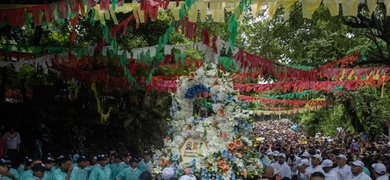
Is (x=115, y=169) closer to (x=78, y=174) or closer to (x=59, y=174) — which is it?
(x=78, y=174)

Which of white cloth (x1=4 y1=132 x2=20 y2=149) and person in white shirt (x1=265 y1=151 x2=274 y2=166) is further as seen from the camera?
white cloth (x1=4 y1=132 x2=20 y2=149)

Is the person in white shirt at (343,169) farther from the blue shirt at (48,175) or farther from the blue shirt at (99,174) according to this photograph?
the blue shirt at (48,175)

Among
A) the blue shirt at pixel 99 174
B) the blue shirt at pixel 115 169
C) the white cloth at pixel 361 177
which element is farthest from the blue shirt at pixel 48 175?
the white cloth at pixel 361 177

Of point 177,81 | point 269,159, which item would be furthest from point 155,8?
point 177,81

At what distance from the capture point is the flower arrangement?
365 inches

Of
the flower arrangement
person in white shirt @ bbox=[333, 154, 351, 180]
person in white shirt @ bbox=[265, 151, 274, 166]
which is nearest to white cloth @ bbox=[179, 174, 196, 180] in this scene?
the flower arrangement

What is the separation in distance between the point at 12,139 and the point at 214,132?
7838mm

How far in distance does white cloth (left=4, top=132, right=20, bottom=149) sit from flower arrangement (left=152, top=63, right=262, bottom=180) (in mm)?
6436

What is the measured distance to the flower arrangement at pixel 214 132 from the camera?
927 centimetres

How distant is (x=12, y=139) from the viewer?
14.8 metres

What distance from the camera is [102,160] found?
1163 cm

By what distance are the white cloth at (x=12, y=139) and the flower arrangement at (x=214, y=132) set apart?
6436mm

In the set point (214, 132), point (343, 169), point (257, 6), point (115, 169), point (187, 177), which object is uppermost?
point (257, 6)

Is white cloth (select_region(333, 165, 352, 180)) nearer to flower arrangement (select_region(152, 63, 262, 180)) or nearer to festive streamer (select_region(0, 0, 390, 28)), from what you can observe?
flower arrangement (select_region(152, 63, 262, 180))
